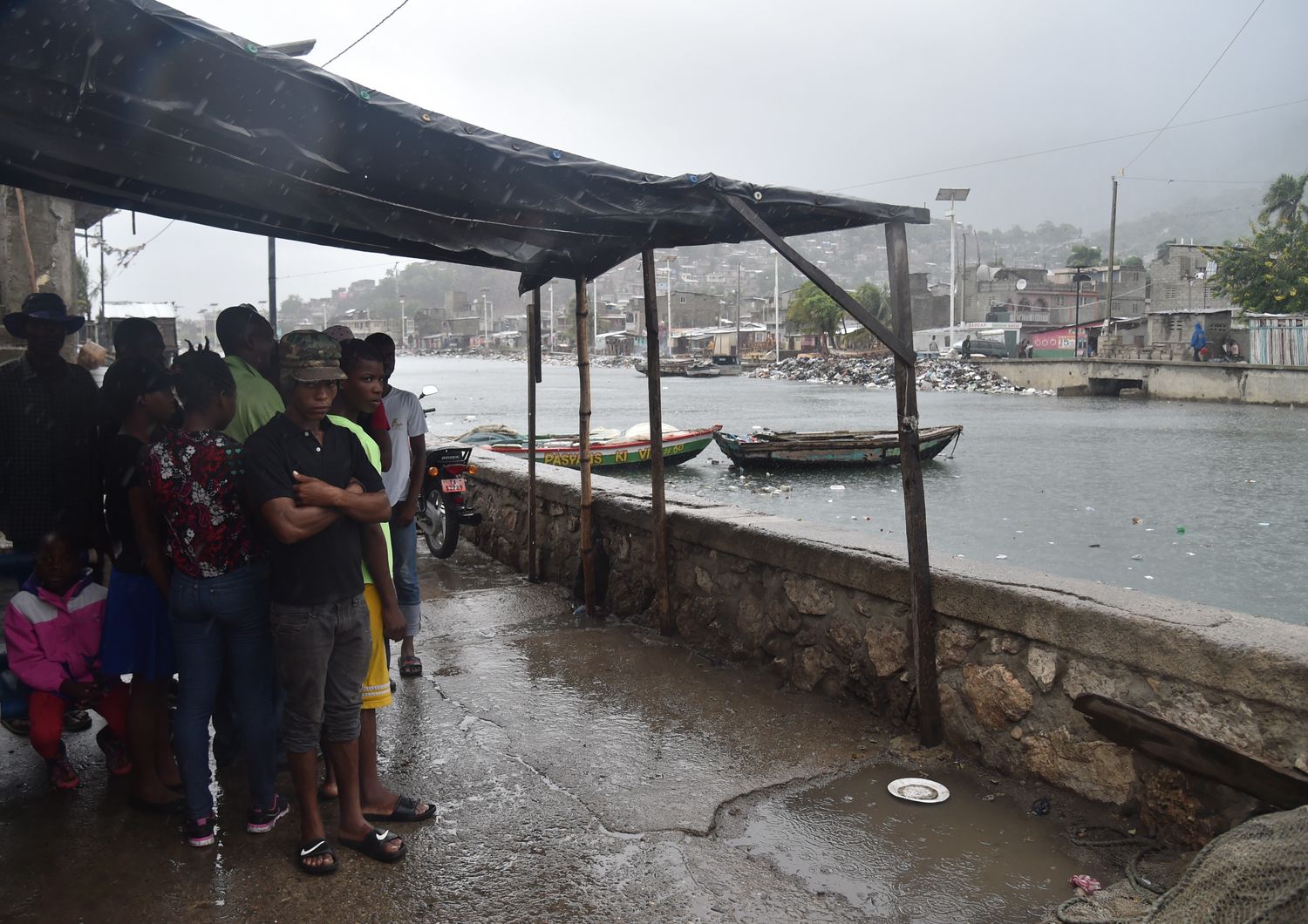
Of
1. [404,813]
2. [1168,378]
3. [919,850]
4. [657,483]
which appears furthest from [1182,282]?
[404,813]

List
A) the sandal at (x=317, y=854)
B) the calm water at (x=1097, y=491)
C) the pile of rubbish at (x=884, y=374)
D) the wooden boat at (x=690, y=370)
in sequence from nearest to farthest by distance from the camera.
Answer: the sandal at (x=317, y=854) → the calm water at (x=1097, y=491) → the pile of rubbish at (x=884, y=374) → the wooden boat at (x=690, y=370)

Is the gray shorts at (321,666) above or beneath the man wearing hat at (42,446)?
beneath

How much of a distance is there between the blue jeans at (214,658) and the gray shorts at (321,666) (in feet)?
0.46

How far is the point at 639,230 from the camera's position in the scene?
198 inches

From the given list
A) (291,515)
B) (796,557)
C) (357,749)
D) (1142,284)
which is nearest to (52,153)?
(291,515)

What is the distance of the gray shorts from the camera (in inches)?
113

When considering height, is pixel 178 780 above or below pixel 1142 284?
below

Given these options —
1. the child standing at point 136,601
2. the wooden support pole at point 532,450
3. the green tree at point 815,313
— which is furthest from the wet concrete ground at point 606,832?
the green tree at point 815,313

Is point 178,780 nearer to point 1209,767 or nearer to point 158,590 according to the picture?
point 158,590

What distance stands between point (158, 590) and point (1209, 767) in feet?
11.4

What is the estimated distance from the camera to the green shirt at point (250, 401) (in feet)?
11.6

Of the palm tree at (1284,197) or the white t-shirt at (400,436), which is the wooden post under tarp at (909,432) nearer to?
the white t-shirt at (400,436)

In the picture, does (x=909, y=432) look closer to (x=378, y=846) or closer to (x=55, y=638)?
(x=378, y=846)

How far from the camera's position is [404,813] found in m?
3.32
